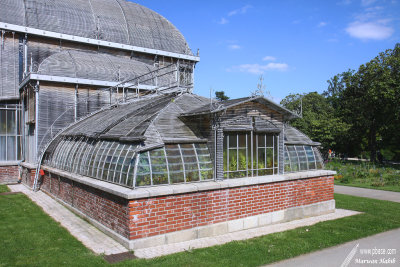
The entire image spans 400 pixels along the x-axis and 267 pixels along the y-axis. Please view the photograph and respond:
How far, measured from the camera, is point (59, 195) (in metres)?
16.4

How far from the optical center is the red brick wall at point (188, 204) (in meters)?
10.0

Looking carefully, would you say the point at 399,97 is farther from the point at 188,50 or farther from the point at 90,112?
the point at 90,112

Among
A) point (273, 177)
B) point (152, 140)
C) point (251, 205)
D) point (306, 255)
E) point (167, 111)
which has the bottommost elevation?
point (306, 255)

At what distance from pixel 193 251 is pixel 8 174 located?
18.6 meters

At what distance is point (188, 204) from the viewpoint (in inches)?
425

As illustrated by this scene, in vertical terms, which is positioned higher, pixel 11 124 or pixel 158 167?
pixel 11 124

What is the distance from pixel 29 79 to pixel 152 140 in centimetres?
1401

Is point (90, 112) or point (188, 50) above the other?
point (188, 50)

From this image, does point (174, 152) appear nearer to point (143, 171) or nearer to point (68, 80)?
point (143, 171)

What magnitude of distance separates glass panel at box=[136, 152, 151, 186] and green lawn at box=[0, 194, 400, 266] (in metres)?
2.47

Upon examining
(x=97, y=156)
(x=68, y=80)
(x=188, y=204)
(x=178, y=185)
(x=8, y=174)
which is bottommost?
(x=8, y=174)

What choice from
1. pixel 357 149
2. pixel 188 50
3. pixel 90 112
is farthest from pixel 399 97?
pixel 90 112

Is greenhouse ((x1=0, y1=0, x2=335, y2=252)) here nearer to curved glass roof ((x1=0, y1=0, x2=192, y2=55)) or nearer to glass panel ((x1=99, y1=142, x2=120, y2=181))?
glass panel ((x1=99, y1=142, x2=120, y2=181))

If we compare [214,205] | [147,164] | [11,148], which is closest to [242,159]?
[214,205]
